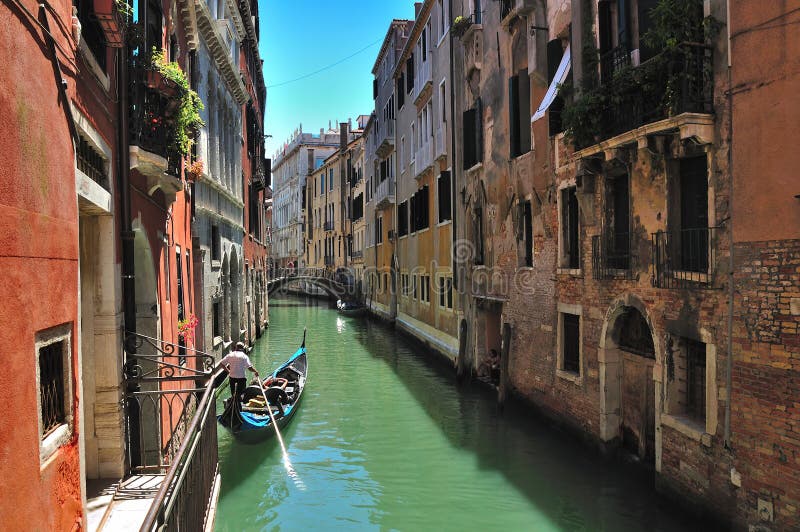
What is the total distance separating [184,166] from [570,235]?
6.20m

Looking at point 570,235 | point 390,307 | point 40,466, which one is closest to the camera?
point 40,466

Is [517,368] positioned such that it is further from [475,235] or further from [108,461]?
[108,461]

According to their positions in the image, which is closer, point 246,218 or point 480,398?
point 480,398

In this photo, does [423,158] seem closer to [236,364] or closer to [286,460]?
[236,364]

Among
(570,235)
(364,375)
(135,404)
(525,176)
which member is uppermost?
(525,176)

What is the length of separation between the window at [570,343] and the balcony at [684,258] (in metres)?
2.71

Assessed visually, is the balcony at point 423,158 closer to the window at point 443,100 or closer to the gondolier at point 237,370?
the window at point 443,100

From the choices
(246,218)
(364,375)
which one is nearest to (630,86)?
(364,375)

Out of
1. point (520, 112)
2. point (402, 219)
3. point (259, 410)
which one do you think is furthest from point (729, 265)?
point (402, 219)

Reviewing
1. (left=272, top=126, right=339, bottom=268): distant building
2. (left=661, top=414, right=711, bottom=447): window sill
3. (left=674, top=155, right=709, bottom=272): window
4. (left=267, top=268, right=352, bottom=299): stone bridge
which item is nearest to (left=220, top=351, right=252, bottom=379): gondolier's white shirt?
(left=661, top=414, right=711, bottom=447): window sill

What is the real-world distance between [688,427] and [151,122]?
6406 millimetres

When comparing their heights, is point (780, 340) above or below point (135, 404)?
above

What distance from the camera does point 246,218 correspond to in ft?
70.5

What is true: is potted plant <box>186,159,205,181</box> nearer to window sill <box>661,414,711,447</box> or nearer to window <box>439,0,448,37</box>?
window sill <box>661,414,711,447</box>
